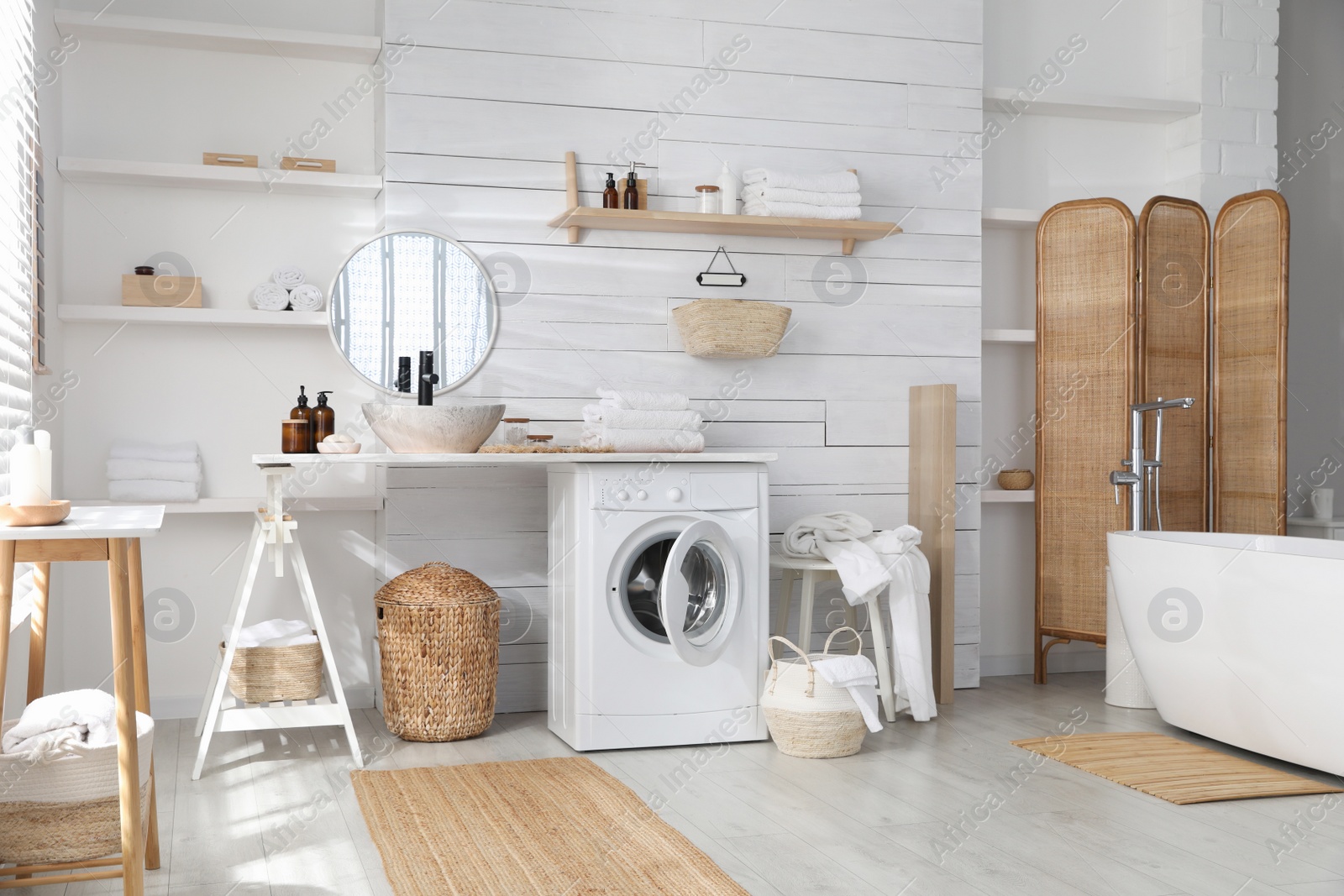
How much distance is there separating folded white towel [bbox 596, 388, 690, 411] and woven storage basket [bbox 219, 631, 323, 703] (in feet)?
3.59

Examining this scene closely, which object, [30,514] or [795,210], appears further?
[795,210]

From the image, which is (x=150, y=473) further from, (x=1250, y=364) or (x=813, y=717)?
(x=1250, y=364)

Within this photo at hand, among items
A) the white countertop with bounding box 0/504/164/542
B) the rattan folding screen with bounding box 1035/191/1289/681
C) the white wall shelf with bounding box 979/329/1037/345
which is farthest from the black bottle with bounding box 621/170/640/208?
the white countertop with bounding box 0/504/164/542

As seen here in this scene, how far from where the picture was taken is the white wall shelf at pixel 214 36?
369 cm

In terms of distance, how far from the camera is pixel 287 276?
3.90 m

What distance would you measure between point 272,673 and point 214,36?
80.6 inches

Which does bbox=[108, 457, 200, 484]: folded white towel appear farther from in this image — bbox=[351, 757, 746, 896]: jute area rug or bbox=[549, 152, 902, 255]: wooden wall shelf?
bbox=[549, 152, 902, 255]: wooden wall shelf

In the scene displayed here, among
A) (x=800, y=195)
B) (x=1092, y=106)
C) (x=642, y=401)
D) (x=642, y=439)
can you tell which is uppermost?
(x=1092, y=106)

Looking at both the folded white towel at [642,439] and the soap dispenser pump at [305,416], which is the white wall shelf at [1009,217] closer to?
the folded white towel at [642,439]

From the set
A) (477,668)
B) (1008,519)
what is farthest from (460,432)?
(1008,519)

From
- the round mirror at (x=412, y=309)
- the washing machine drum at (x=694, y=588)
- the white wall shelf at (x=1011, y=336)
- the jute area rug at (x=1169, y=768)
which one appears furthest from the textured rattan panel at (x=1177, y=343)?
the round mirror at (x=412, y=309)

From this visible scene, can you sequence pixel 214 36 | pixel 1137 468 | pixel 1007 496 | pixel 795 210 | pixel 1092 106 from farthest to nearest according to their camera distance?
pixel 1092 106
pixel 1007 496
pixel 1137 468
pixel 795 210
pixel 214 36

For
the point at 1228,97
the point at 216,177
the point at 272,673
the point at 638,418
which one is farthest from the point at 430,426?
the point at 1228,97

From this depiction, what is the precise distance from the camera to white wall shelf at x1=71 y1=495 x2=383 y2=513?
3.67 m
